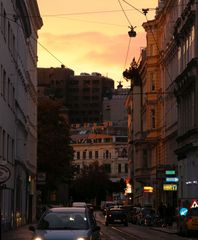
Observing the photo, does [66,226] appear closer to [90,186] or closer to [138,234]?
[138,234]

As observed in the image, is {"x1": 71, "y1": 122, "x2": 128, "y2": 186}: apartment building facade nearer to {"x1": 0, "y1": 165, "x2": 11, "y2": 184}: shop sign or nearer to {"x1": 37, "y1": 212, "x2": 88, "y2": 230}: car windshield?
{"x1": 0, "y1": 165, "x2": 11, "y2": 184}: shop sign

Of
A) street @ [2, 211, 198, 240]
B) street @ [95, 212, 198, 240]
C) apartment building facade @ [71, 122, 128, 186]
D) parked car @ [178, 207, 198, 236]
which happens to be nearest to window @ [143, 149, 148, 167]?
street @ [95, 212, 198, 240]

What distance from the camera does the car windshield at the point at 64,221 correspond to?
874 inches

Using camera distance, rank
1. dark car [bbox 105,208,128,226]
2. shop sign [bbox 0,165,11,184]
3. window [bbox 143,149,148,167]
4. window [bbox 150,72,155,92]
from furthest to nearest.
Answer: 1. window [bbox 143,149,148,167]
2. window [bbox 150,72,155,92]
3. dark car [bbox 105,208,128,226]
4. shop sign [bbox 0,165,11,184]

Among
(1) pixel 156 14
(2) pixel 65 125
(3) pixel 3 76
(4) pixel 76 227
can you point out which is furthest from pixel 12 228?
(1) pixel 156 14

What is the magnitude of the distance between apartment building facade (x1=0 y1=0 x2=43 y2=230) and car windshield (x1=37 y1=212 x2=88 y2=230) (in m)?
14.4

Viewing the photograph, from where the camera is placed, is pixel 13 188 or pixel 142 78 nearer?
pixel 13 188

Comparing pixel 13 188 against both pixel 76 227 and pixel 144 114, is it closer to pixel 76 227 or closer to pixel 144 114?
pixel 76 227

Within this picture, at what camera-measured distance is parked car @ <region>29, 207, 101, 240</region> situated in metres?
21.2

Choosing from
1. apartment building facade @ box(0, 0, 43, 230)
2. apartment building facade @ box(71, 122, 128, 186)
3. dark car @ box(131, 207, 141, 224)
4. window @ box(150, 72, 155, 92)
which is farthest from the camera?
apartment building facade @ box(71, 122, 128, 186)

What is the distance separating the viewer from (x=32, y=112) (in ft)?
255

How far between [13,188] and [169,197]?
28692mm

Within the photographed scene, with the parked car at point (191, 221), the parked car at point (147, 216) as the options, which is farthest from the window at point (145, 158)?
the parked car at point (191, 221)

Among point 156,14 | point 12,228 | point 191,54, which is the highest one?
point 156,14
